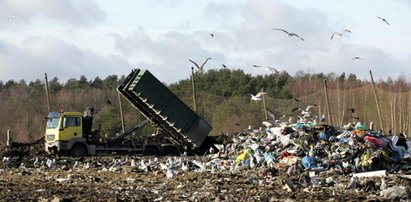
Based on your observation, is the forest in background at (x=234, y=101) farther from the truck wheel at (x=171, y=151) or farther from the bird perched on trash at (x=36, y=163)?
the bird perched on trash at (x=36, y=163)

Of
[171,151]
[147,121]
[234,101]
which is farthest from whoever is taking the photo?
[234,101]

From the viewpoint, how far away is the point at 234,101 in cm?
4475

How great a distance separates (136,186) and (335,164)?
4.91 m

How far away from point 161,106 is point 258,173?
813cm

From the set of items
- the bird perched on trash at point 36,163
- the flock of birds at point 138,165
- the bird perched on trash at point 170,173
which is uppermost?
the bird perched on trash at point 36,163

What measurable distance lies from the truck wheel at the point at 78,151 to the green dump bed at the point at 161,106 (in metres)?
2.58

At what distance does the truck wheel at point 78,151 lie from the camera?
24.0m

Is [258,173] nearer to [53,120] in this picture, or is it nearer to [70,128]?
[70,128]

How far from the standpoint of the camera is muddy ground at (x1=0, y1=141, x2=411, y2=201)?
435 inches

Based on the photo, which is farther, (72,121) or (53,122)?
(53,122)

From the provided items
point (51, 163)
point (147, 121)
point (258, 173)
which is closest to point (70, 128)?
point (147, 121)

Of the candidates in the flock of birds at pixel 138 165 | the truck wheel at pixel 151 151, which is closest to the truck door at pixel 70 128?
the flock of birds at pixel 138 165

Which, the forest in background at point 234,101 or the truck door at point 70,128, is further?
the forest in background at point 234,101

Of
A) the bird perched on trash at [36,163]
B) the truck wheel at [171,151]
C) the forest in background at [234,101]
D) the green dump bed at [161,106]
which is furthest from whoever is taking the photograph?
the forest in background at [234,101]
